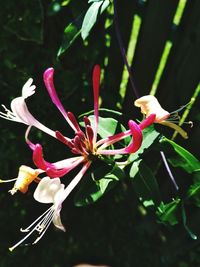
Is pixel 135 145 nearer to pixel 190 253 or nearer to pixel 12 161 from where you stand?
pixel 12 161

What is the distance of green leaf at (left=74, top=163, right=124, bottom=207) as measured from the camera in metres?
1.07

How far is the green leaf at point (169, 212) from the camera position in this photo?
3.56 ft

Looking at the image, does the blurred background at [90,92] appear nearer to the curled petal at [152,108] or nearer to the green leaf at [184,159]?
the green leaf at [184,159]

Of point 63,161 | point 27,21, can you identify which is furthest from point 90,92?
point 63,161

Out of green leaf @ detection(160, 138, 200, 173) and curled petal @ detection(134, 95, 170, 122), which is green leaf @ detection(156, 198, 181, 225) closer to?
green leaf @ detection(160, 138, 200, 173)

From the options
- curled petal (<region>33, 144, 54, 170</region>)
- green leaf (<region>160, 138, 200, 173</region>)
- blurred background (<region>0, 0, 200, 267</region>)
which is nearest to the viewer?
curled petal (<region>33, 144, 54, 170</region>)

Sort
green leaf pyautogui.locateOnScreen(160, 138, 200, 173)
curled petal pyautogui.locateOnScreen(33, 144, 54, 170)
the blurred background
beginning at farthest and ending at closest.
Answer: the blurred background < green leaf pyautogui.locateOnScreen(160, 138, 200, 173) < curled petal pyautogui.locateOnScreen(33, 144, 54, 170)

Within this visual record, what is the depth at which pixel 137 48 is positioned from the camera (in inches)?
66.7

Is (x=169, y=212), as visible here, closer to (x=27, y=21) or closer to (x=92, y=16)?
(x=92, y=16)

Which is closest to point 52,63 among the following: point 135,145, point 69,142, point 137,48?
point 137,48

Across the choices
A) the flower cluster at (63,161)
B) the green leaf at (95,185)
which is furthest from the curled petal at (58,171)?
the green leaf at (95,185)

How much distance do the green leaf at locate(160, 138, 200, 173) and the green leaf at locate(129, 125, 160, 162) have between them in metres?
0.02

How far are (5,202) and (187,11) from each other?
1.19 meters

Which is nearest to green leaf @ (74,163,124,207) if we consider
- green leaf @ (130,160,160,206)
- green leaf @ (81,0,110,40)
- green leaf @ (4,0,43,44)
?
green leaf @ (130,160,160,206)
